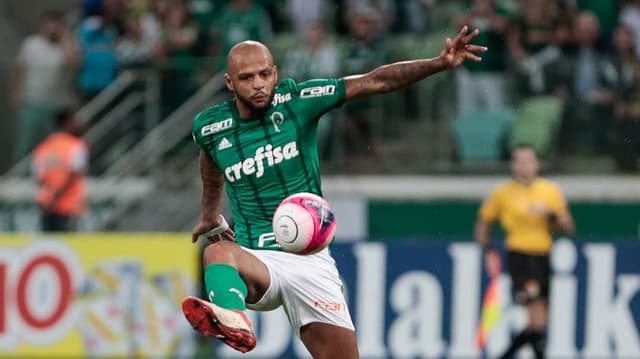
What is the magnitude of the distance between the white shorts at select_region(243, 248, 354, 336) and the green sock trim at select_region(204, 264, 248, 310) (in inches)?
16.5

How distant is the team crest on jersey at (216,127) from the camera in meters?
8.75

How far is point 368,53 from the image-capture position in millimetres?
15883

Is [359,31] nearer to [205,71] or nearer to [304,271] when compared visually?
[205,71]

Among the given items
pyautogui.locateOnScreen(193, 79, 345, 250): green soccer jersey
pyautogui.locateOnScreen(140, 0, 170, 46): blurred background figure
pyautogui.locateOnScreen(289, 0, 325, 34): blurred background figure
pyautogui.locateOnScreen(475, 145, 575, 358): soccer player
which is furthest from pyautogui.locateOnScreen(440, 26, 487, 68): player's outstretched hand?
pyautogui.locateOnScreen(140, 0, 170, 46): blurred background figure

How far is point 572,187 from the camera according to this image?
16.4m

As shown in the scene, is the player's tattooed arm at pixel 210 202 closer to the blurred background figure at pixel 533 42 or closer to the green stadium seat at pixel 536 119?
the green stadium seat at pixel 536 119

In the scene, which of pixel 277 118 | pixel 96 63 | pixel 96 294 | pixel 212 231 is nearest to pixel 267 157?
pixel 277 118

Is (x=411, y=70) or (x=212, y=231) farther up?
(x=411, y=70)

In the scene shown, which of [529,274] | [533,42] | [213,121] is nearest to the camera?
[213,121]

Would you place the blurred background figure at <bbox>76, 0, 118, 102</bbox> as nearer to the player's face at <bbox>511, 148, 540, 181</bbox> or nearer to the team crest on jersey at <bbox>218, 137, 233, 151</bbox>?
the player's face at <bbox>511, 148, 540, 181</bbox>

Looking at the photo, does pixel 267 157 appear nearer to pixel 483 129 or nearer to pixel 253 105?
pixel 253 105

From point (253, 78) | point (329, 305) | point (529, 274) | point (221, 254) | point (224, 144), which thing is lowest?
point (529, 274)

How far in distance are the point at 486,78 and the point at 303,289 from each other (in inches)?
309

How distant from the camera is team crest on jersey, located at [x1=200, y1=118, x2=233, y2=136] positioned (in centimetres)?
875
